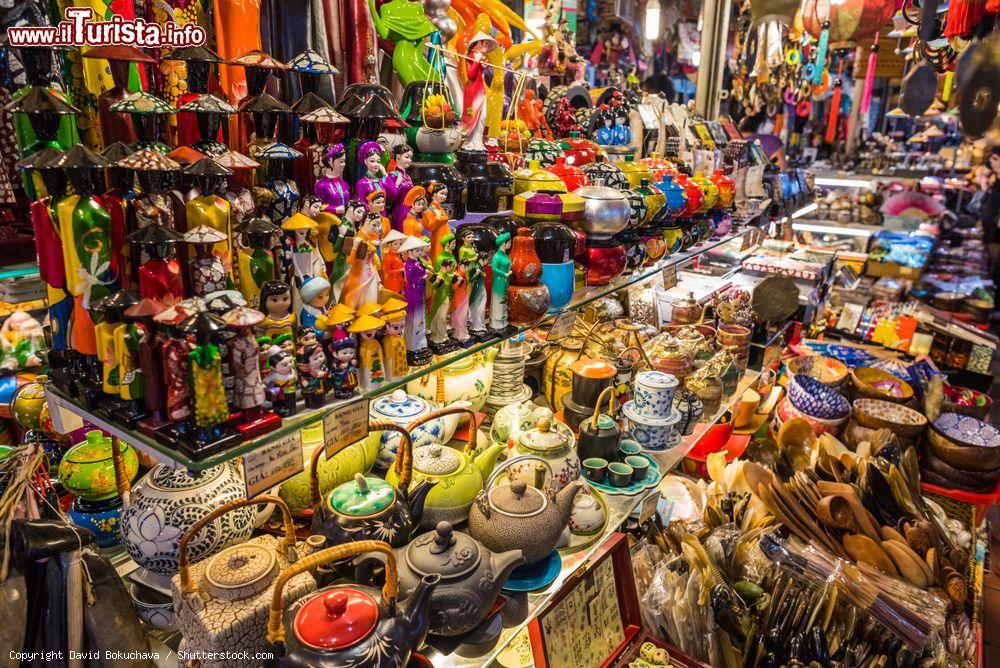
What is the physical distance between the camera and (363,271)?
121cm

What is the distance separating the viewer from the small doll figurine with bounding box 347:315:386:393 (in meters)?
1.17

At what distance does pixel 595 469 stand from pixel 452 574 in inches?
29.2

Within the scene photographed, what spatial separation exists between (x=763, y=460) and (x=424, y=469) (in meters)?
1.92

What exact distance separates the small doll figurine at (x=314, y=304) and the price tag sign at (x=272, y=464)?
199 mm

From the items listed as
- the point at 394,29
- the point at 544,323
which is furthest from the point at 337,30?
the point at 544,323

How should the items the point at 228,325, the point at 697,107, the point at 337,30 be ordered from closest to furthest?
1. the point at 228,325
2. the point at 337,30
3. the point at 697,107

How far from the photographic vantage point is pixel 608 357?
2.24 meters

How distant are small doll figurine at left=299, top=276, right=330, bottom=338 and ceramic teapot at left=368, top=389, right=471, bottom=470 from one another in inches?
20.6

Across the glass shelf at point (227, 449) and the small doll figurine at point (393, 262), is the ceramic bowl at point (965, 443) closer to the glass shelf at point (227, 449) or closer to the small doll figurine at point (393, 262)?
the glass shelf at point (227, 449)

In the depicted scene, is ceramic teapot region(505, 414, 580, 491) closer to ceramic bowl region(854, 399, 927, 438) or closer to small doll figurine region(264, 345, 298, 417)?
small doll figurine region(264, 345, 298, 417)

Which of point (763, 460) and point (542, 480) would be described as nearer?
point (542, 480)

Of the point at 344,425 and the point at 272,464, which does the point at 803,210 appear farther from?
the point at 272,464

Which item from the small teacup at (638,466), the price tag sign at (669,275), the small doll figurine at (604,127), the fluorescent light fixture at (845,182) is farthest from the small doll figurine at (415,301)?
the fluorescent light fixture at (845,182)

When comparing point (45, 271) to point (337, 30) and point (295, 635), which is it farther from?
point (337, 30)
